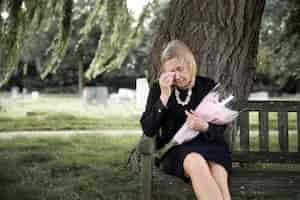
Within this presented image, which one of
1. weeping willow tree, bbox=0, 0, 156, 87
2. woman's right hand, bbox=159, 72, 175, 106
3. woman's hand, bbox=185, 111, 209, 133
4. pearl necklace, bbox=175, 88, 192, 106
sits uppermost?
→ weeping willow tree, bbox=0, 0, 156, 87

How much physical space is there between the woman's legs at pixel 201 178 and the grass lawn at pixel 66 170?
5.10ft

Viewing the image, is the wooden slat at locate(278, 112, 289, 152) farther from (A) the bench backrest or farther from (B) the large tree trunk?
(B) the large tree trunk

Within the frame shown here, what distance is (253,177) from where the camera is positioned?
2.72m

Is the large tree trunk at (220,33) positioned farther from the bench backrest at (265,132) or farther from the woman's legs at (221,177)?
the woman's legs at (221,177)

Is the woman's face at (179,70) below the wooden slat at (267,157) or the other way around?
the other way around

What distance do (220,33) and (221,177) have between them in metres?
1.45

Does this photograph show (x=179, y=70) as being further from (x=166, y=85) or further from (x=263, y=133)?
(x=263, y=133)

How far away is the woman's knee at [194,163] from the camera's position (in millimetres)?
2191

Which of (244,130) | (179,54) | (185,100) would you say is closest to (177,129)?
(185,100)

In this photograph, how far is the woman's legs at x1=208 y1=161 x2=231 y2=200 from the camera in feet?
7.16

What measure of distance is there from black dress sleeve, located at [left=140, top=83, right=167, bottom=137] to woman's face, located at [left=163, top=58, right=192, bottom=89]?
0.13 meters

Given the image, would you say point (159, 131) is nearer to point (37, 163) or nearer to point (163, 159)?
point (163, 159)

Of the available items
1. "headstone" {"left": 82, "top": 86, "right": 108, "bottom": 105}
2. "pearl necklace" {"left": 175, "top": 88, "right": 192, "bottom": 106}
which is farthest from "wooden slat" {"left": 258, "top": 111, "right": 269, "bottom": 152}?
"headstone" {"left": 82, "top": 86, "right": 108, "bottom": 105}

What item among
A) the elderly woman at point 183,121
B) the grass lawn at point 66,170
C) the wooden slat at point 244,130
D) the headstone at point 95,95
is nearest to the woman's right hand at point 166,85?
the elderly woman at point 183,121
